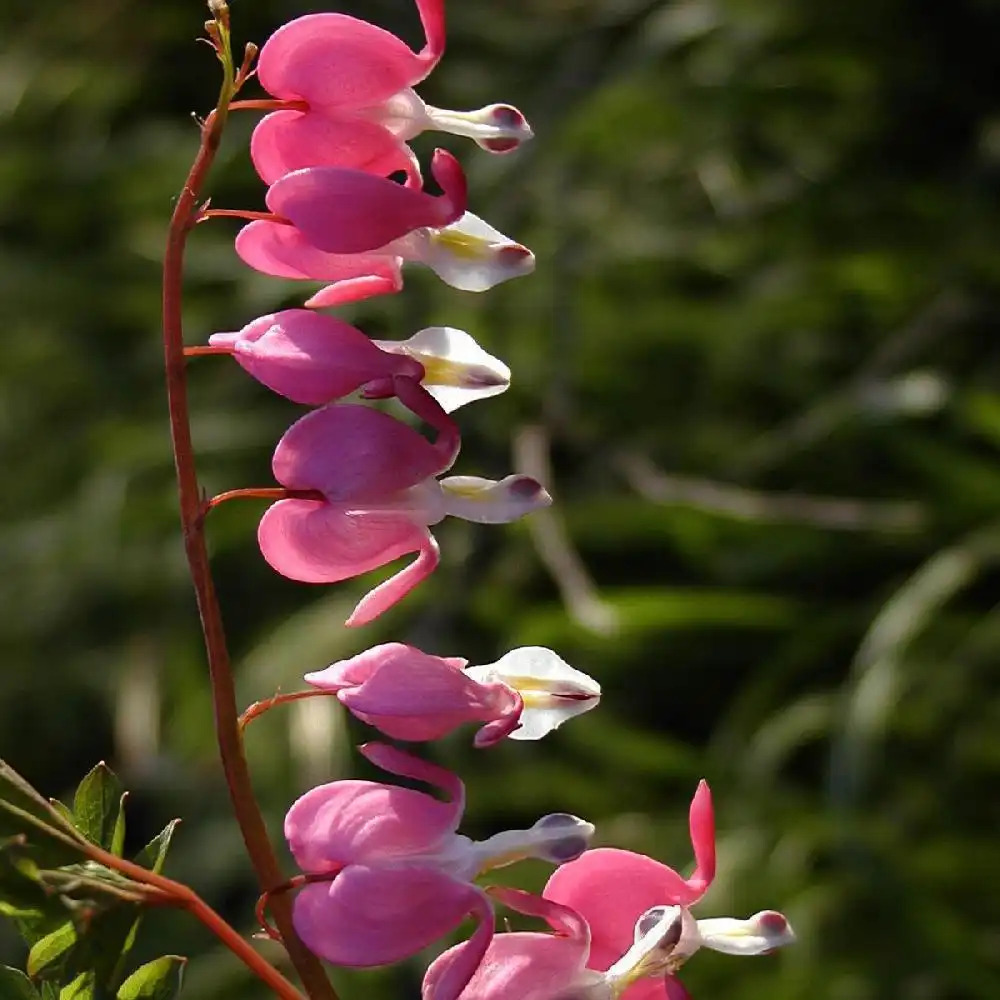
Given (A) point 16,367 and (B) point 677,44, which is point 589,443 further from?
(A) point 16,367

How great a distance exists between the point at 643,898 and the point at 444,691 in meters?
0.08

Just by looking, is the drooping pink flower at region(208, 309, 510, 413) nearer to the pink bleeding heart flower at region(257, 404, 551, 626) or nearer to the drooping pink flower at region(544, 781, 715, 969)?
the pink bleeding heart flower at region(257, 404, 551, 626)

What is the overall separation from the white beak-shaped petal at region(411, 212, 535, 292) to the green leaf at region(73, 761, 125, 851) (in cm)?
15

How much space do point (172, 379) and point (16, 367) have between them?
1976mm

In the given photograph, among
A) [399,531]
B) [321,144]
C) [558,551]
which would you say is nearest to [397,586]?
[399,531]

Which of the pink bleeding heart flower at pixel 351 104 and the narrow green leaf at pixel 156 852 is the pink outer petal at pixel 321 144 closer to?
the pink bleeding heart flower at pixel 351 104

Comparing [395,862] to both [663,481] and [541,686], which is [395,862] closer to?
[541,686]

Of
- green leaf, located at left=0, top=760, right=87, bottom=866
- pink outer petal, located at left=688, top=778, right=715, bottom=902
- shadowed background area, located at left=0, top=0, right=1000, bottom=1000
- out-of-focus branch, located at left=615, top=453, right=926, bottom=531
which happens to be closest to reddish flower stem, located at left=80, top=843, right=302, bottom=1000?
green leaf, located at left=0, top=760, right=87, bottom=866

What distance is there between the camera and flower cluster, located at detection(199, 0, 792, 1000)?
36 cm

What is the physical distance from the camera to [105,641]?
1973 millimetres

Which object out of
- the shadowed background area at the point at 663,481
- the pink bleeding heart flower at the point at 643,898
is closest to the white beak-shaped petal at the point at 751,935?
the pink bleeding heart flower at the point at 643,898

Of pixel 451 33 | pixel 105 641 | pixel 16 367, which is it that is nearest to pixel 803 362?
pixel 451 33

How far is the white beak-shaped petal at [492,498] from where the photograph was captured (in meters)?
0.40

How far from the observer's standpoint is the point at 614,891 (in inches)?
15.6
